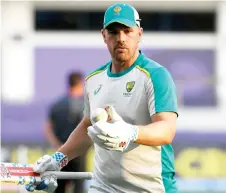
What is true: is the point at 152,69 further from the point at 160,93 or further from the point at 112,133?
the point at 112,133

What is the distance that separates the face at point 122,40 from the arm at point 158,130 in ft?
1.55

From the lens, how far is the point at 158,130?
5102mm

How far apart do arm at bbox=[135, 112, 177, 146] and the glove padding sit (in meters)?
0.14

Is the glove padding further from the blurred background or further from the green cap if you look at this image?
the blurred background

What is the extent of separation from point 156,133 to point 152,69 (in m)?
0.59

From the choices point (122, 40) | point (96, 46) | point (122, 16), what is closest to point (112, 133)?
point (122, 40)

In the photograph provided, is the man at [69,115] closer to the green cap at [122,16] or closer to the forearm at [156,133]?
the green cap at [122,16]

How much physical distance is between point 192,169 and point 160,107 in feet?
36.5

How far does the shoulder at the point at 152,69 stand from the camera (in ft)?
18.0

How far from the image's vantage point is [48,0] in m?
27.3

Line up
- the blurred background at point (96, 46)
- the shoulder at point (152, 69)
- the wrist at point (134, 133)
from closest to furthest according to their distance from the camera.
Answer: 1. the wrist at point (134, 133)
2. the shoulder at point (152, 69)
3. the blurred background at point (96, 46)

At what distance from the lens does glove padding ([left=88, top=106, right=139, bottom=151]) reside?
15.5 ft

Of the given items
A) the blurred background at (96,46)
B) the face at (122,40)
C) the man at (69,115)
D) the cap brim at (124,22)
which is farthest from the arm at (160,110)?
the blurred background at (96,46)

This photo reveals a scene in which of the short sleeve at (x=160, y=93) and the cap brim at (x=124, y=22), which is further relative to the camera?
the cap brim at (x=124, y=22)
